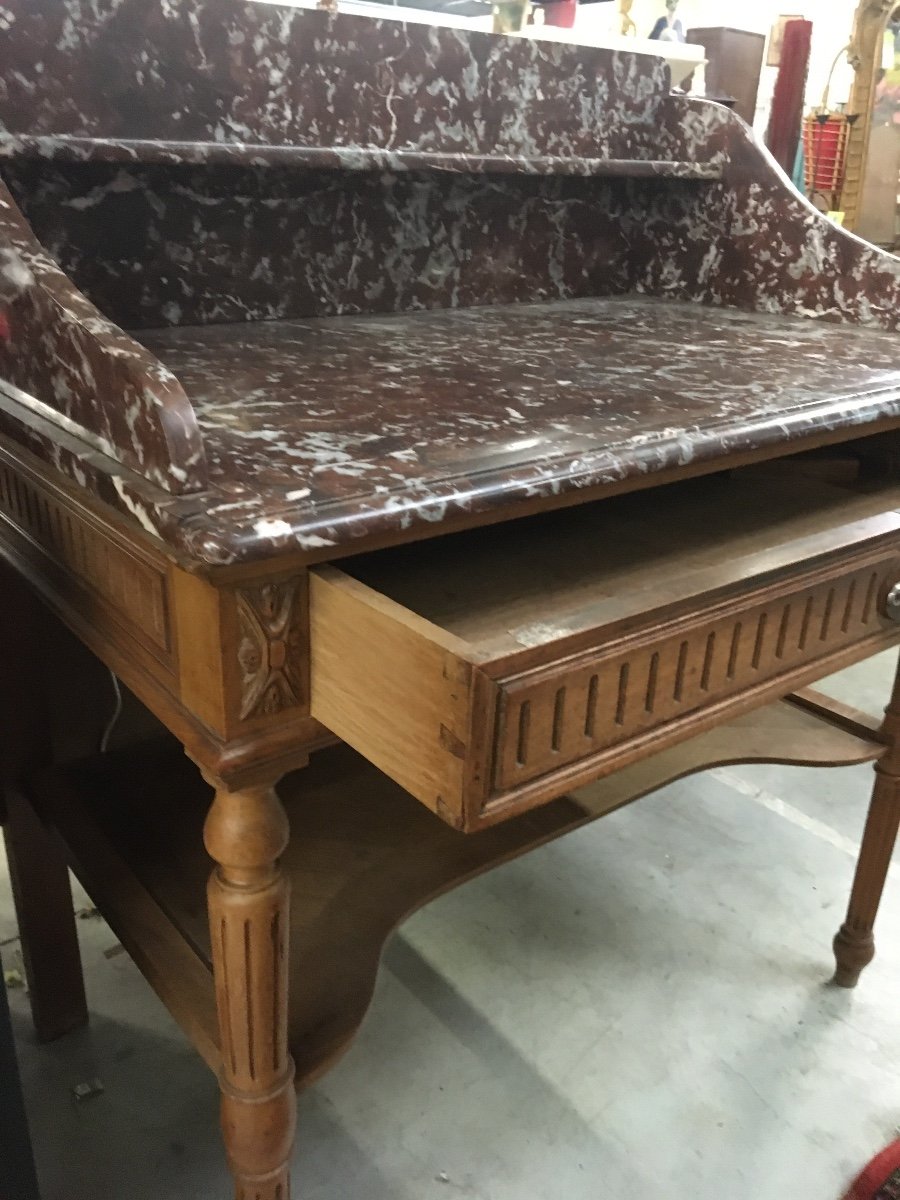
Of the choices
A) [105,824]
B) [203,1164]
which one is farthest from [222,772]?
[203,1164]

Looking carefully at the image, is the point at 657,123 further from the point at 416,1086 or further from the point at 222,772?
the point at 416,1086

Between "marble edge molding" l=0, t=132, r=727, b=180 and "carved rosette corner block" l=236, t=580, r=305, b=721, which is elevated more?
"marble edge molding" l=0, t=132, r=727, b=180

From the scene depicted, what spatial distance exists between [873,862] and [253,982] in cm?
87

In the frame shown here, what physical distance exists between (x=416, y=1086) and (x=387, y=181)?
1029mm

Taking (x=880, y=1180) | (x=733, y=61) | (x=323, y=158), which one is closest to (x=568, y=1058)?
(x=880, y=1180)

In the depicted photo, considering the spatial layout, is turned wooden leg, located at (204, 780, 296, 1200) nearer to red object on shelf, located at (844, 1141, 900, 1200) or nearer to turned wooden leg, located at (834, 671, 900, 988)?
red object on shelf, located at (844, 1141, 900, 1200)

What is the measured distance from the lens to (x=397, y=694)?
56cm

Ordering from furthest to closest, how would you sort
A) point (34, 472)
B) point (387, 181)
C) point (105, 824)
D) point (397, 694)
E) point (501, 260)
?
point (501, 260)
point (387, 181)
point (105, 824)
point (34, 472)
point (397, 694)

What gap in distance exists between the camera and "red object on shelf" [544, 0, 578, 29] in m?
1.54

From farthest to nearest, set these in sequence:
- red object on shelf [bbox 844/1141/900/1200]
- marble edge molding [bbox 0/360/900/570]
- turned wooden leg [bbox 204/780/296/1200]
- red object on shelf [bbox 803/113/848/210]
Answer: red object on shelf [bbox 803/113/848/210], red object on shelf [bbox 844/1141/900/1200], turned wooden leg [bbox 204/780/296/1200], marble edge molding [bbox 0/360/900/570]

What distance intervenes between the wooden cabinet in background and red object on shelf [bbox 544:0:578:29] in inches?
10.7

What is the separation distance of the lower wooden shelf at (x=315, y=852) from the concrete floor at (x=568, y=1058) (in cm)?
32

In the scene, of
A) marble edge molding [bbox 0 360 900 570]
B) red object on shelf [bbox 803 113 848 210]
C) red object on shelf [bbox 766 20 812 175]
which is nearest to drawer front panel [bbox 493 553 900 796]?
marble edge molding [bbox 0 360 900 570]

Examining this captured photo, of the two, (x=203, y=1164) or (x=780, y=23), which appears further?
(x=780, y=23)
